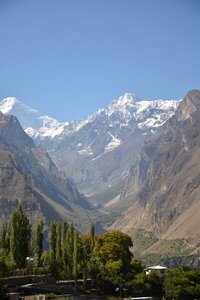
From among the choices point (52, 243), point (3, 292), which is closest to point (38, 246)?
point (52, 243)

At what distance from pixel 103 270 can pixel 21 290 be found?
3346cm

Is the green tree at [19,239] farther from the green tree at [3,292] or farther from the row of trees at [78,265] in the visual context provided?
the green tree at [3,292]

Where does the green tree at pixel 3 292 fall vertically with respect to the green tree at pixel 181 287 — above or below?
below

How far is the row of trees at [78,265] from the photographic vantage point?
126m

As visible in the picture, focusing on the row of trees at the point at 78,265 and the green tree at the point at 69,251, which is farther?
the green tree at the point at 69,251

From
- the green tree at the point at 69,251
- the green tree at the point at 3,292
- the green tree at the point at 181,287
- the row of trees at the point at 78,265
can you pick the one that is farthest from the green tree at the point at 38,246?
the green tree at the point at 3,292

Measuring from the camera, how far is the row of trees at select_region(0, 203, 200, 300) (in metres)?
126

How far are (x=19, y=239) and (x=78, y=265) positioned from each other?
51.5ft

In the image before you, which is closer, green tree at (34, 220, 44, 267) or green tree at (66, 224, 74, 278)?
green tree at (66, 224, 74, 278)

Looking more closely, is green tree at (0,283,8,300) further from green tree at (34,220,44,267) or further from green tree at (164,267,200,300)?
green tree at (164,267,200,300)

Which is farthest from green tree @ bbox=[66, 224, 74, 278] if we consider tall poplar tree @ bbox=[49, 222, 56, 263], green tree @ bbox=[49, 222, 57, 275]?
tall poplar tree @ bbox=[49, 222, 56, 263]

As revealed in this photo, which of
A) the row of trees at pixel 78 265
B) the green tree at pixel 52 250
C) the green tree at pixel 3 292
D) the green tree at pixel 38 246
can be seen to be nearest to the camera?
the green tree at pixel 3 292

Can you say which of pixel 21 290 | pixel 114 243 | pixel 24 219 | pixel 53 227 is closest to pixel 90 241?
pixel 114 243

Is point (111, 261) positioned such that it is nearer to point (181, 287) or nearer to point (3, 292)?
point (181, 287)
